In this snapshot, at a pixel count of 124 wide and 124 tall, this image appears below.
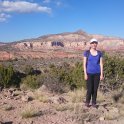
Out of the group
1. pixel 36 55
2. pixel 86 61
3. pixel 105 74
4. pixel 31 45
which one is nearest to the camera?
pixel 86 61

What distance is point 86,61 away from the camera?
8.76 meters

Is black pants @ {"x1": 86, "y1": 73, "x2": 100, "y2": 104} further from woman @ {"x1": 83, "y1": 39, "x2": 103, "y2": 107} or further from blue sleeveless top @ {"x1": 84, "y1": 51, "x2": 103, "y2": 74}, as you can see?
blue sleeveless top @ {"x1": 84, "y1": 51, "x2": 103, "y2": 74}

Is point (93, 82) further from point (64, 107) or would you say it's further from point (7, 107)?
point (7, 107)

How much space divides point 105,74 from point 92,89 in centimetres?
614

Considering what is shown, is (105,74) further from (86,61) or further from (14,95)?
(86,61)

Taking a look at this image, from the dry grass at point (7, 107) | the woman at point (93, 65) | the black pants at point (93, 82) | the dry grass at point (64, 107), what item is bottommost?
the dry grass at point (64, 107)

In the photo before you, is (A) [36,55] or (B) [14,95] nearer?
(B) [14,95]

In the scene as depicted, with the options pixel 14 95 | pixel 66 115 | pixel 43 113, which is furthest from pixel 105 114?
pixel 14 95

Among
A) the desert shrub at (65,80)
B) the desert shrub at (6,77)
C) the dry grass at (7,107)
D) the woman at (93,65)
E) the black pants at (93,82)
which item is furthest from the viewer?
the desert shrub at (6,77)

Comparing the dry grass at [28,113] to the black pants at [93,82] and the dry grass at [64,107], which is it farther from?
the black pants at [93,82]

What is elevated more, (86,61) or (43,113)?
(86,61)

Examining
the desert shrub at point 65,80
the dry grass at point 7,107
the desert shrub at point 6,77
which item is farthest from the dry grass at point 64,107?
the desert shrub at point 6,77

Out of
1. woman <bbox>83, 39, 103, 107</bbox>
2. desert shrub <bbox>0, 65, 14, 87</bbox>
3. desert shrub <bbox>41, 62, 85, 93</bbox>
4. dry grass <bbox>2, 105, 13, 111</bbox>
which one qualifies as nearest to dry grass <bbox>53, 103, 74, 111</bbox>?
woman <bbox>83, 39, 103, 107</bbox>

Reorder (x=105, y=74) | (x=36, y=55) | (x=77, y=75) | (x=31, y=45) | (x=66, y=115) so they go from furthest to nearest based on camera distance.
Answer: (x=31, y=45), (x=36, y=55), (x=77, y=75), (x=105, y=74), (x=66, y=115)
